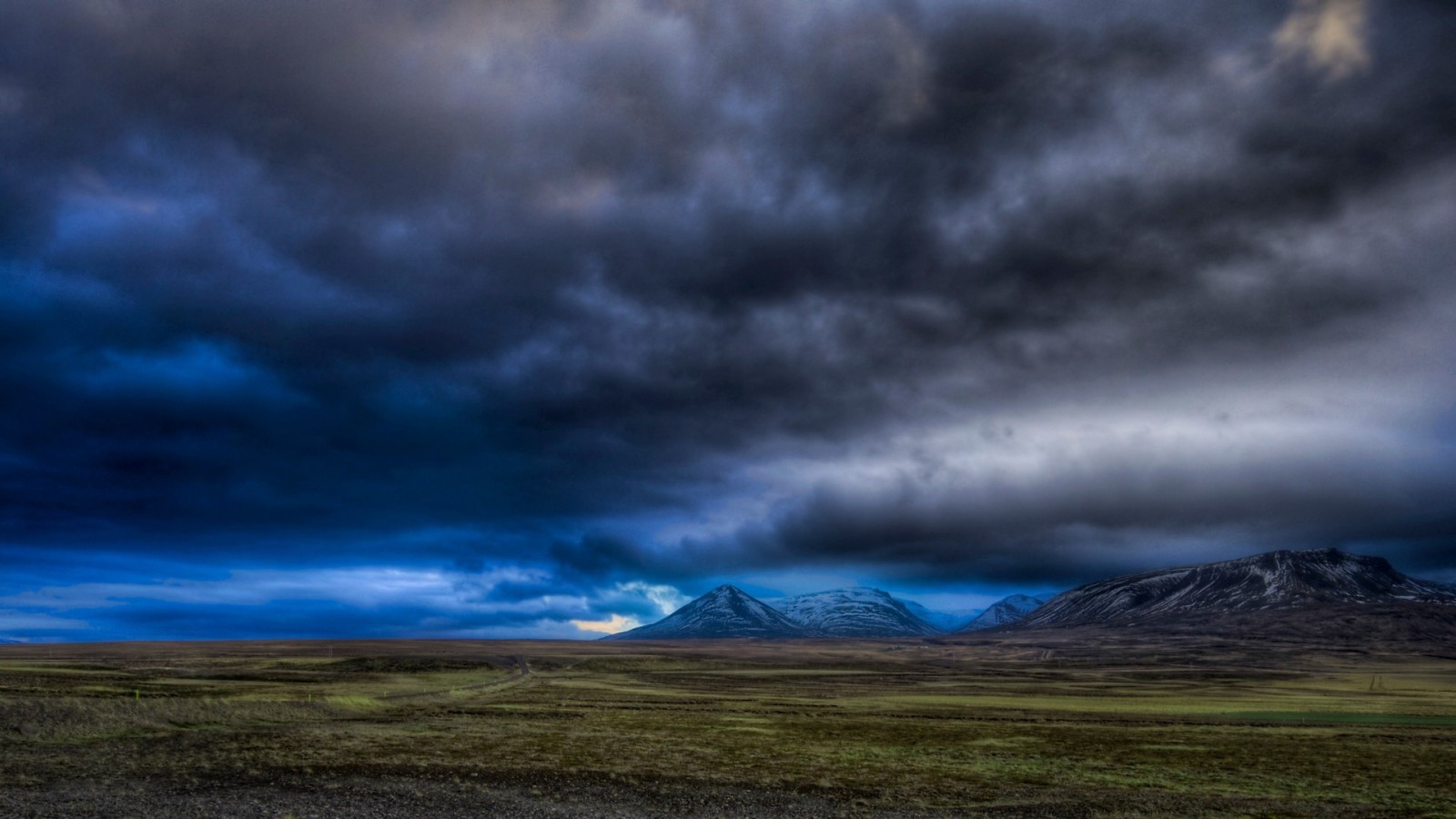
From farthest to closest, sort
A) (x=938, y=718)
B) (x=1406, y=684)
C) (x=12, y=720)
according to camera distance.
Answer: (x=1406, y=684)
(x=938, y=718)
(x=12, y=720)

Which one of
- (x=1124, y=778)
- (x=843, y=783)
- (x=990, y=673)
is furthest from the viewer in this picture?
(x=990, y=673)

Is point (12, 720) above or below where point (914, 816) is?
above

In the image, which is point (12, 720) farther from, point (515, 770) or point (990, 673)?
point (990, 673)

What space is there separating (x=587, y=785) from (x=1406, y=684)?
627ft

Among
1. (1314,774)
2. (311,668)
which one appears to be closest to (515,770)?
(1314,774)

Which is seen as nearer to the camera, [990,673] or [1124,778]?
[1124,778]

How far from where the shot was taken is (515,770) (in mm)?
41531

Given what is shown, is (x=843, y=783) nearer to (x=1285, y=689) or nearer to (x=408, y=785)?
(x=408, y=785)

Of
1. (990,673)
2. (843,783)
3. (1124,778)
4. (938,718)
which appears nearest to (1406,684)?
(990,673)

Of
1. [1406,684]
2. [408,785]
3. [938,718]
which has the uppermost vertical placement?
[408,785]

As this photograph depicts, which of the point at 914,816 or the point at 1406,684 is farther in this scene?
the point at 1406,684

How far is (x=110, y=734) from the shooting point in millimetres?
49719

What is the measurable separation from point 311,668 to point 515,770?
114 m

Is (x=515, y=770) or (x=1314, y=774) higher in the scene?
(x=515, y=770)
